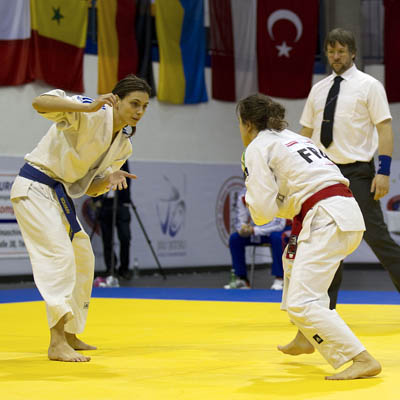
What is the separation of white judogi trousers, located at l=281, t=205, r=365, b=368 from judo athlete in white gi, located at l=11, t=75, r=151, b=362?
1.07 metres

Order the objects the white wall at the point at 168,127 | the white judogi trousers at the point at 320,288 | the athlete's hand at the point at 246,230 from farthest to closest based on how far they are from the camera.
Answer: the white wall at the point at 168,127
the athlete's hand at the point at 246,230
the white judogi trousers at the point at 320,288

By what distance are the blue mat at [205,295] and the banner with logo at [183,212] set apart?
6.76 feet

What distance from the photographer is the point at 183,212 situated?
474 inches

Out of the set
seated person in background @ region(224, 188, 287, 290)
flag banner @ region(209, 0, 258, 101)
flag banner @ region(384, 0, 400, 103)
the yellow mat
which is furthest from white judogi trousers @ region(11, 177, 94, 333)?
flag banner @ region(384, 0, 400, 103)

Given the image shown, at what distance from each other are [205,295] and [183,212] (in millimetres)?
4218

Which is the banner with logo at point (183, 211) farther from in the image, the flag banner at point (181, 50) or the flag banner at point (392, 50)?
the flag banner at point (392, 50)

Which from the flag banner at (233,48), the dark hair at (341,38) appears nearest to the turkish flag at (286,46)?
the flag banner at (233,48)

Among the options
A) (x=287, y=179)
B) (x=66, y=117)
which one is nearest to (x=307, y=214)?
(x=287, y=179)

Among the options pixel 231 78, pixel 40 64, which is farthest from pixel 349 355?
pixel 231 78

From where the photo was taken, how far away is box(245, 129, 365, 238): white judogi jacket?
334 cm

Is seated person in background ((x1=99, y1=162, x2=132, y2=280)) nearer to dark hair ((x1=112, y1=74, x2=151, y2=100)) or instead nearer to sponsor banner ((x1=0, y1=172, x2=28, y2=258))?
sponsor banner ((x1=0, y1=172, x2=28, y2=258))

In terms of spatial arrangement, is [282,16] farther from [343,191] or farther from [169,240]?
[343,191]

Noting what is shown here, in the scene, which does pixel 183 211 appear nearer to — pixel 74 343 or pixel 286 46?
pixel 286 46

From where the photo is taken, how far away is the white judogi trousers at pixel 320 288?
315 centimetres
